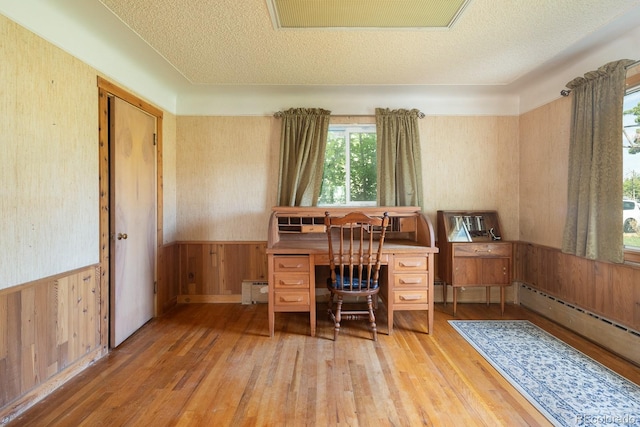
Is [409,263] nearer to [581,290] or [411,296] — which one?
[411,296]

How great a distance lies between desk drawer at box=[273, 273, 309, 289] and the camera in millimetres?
2312

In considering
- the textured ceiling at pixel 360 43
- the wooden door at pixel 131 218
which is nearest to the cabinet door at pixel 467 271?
the textured ceiling at pixel 360 43

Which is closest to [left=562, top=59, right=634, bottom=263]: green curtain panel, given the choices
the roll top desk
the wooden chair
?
the roll top desk

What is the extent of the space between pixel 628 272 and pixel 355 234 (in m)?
2.07

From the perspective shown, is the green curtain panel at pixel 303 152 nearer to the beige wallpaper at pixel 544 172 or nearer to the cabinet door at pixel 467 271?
the cabinet door at pixel 467 271

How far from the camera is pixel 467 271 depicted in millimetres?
2734

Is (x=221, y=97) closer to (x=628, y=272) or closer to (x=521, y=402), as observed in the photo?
(x=521, y=402)

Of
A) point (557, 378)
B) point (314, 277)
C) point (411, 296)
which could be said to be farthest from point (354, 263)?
point (557, 378)

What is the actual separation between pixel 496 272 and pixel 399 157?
1.50m

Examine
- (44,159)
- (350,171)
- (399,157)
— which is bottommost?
(44,159)

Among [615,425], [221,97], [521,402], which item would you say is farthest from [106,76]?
[615,425]

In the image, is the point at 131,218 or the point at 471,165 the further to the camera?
the point at 471,165

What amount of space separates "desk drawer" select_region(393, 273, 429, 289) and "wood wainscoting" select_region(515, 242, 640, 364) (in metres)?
1.29

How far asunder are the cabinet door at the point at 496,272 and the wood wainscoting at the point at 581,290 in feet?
1.25
